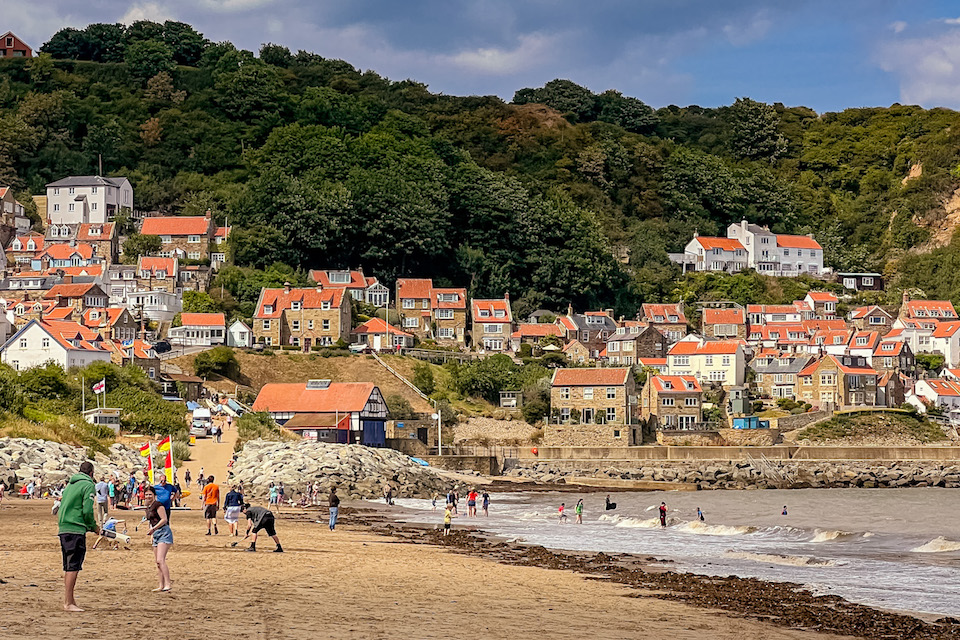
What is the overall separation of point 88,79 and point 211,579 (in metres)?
97.7

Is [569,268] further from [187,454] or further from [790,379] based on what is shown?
[187,454]

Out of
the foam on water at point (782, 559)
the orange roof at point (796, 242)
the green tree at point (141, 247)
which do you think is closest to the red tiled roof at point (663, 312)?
the orange roof at point (796, 242)

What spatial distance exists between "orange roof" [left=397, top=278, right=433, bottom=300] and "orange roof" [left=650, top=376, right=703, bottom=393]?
17941 millimetres

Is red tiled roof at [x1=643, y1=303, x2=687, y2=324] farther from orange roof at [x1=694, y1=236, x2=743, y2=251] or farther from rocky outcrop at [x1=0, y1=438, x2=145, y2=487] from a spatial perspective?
rocky outcrop at [x1=0, y1=438, x2=145, y2=487]

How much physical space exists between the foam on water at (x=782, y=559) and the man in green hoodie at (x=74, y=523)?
44.3 feet

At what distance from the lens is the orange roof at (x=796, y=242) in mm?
95812

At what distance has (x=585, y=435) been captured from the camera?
2349 inches

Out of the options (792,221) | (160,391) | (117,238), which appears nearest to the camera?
(160,391)

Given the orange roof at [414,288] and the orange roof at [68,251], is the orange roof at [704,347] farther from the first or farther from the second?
the orange roof at [68,251]

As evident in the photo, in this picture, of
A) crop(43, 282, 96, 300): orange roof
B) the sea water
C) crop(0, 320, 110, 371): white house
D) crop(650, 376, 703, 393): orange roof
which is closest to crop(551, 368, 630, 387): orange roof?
crop(650, 376, 703, 393): orange roof

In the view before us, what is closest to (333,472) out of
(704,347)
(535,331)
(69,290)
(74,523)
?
(74,523)

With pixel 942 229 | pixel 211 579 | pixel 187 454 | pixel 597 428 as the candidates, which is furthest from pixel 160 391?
pixel 942 229

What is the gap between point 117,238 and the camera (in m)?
81.9

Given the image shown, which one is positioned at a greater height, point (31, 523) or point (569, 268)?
point (569, 268)
